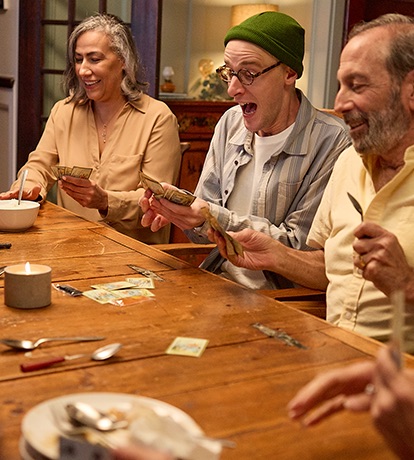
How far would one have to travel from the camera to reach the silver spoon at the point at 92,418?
3.64 ft

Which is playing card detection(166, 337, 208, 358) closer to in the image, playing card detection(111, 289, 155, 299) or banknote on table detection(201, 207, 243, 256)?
playing card detection(111, 289, 155, 299)

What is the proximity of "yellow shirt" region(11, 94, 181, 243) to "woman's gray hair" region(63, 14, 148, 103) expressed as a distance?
0.19ft

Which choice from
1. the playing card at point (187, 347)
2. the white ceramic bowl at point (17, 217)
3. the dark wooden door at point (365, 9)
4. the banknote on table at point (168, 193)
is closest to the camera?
the playing card at point (187, 347)

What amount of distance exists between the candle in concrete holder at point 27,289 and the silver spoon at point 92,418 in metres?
0.70

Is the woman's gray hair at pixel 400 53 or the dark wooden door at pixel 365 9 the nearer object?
the woman's gray hair at pixel 400 53

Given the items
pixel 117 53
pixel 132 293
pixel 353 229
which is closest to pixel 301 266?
pixel 353 229

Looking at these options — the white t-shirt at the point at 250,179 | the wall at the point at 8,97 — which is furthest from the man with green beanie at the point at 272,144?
the wall at the point at 8,97

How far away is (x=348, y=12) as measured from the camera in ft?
19.4

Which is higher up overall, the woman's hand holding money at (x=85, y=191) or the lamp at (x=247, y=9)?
the lamp at (x=247, y=9)

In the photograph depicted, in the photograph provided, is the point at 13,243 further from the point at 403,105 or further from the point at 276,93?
the point at 403,105

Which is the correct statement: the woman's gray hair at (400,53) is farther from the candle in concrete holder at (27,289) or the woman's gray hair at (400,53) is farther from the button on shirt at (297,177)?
the candle in concrete holder at (27,289)

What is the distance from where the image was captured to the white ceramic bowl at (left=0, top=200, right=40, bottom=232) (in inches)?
104

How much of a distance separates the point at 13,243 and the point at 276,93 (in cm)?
105

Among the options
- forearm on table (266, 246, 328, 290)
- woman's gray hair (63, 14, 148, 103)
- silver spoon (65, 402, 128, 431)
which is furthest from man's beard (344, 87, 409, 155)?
woman's gray hair (63, 14, 148, 103)
